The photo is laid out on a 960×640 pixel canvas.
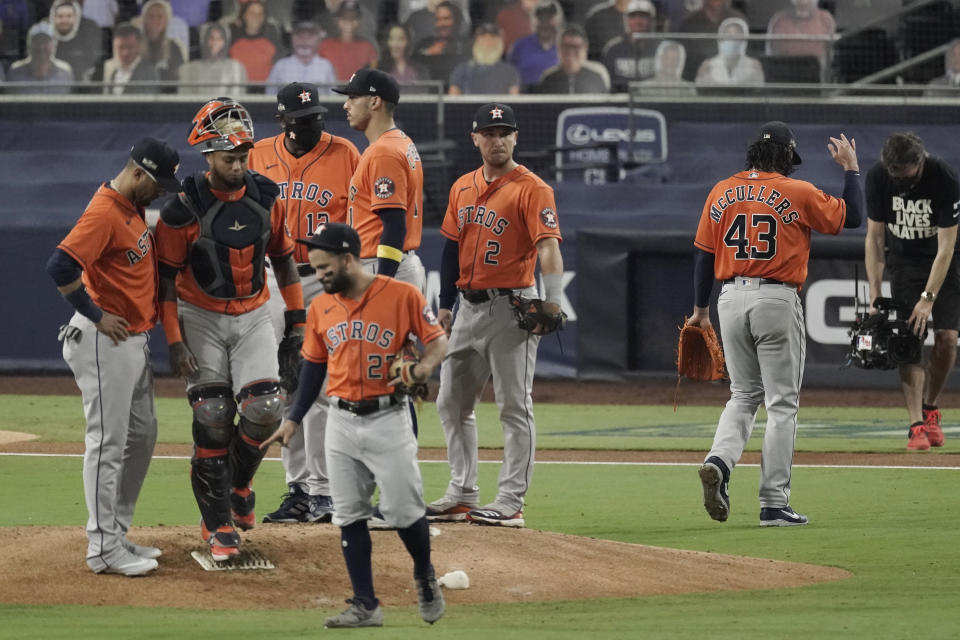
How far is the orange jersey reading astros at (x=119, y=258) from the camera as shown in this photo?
636 cm

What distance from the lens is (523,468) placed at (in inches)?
316

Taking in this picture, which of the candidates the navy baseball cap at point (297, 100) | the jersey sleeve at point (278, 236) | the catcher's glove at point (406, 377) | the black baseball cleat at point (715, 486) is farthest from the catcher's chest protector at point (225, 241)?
the black baseball cleat at point (715, 486)

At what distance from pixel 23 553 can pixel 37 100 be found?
43.9 feet

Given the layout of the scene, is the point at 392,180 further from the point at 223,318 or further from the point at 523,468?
the point at 523,468

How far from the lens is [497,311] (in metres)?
7.95

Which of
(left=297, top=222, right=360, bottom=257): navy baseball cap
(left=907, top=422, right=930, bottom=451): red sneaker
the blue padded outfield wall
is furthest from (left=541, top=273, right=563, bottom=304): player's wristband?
the blue padded outfield wall

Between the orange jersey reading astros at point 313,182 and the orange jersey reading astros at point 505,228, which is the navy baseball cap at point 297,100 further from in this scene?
the orange jersey reading astros at point 505,228

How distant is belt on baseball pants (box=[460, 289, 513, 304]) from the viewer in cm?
796

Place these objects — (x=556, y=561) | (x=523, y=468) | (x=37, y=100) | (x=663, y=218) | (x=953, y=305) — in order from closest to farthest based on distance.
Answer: (x=556, y=561) < (x=523, y=468) < (x=953, y=305) < (x=663, y=218) < (x=37, y=100)

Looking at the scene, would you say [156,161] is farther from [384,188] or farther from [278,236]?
[384,188]

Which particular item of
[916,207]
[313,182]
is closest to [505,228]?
[313,182]

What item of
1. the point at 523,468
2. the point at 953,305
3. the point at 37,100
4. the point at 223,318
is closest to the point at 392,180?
the point at 223,318

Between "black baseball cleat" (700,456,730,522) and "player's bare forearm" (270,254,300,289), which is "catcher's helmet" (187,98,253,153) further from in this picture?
"black baseball cleat" (700,456,730,522)

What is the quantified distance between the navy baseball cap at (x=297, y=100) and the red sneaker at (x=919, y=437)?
6066mm
